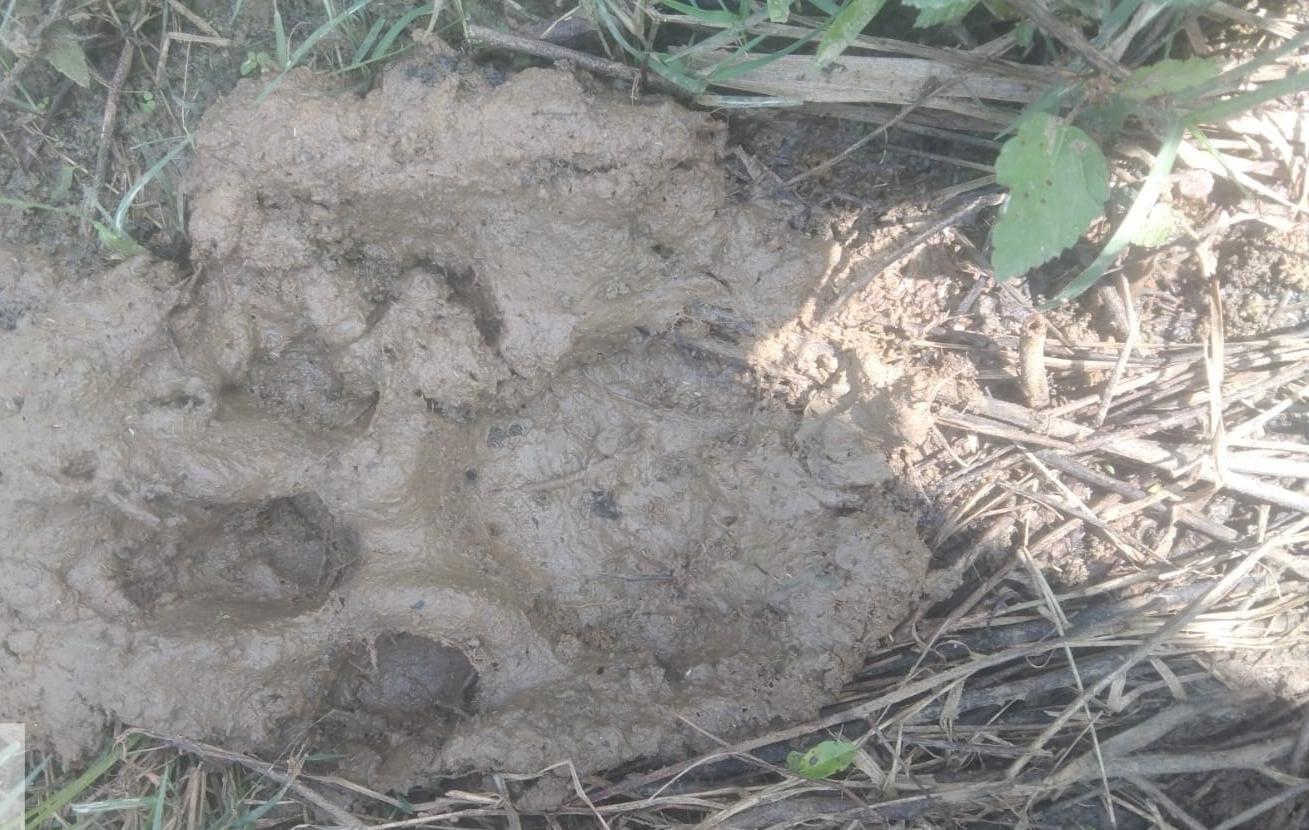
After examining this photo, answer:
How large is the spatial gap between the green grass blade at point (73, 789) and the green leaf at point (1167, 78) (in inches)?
118

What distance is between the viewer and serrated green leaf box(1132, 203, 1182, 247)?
7.41 feet

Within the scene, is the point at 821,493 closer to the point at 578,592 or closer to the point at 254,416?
the point at 578,592

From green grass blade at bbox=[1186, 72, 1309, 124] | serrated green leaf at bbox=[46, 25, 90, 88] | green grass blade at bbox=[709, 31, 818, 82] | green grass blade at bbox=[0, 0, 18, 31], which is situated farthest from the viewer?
serrated green leaf at bbox=[46, 25, 90, 88]

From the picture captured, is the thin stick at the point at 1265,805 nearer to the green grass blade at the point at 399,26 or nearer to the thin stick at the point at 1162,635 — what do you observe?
the thin stick at the point at 1162,635

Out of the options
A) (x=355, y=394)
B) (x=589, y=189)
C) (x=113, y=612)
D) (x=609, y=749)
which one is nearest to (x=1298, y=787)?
(x=609, y=749)

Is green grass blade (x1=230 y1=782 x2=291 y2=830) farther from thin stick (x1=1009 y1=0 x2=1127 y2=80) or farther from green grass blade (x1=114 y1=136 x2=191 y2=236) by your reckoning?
thin stick (x1=1009 y1=0 x2=1127 y2=80)

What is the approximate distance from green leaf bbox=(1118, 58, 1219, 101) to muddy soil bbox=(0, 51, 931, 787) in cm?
79

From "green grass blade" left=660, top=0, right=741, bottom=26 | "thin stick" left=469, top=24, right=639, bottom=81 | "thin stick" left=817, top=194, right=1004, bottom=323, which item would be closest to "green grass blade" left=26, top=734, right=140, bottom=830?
"thin stick" left=469, top=24, right=639, bottom=81

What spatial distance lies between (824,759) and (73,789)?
1.97 meters

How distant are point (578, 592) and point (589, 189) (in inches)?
44.4

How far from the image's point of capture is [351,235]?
2.48 meters

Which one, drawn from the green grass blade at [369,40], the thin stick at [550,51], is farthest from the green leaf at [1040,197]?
the green grass blade at [369,40]

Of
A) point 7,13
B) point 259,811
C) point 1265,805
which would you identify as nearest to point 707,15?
point 7,13

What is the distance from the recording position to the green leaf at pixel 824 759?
2.37m
